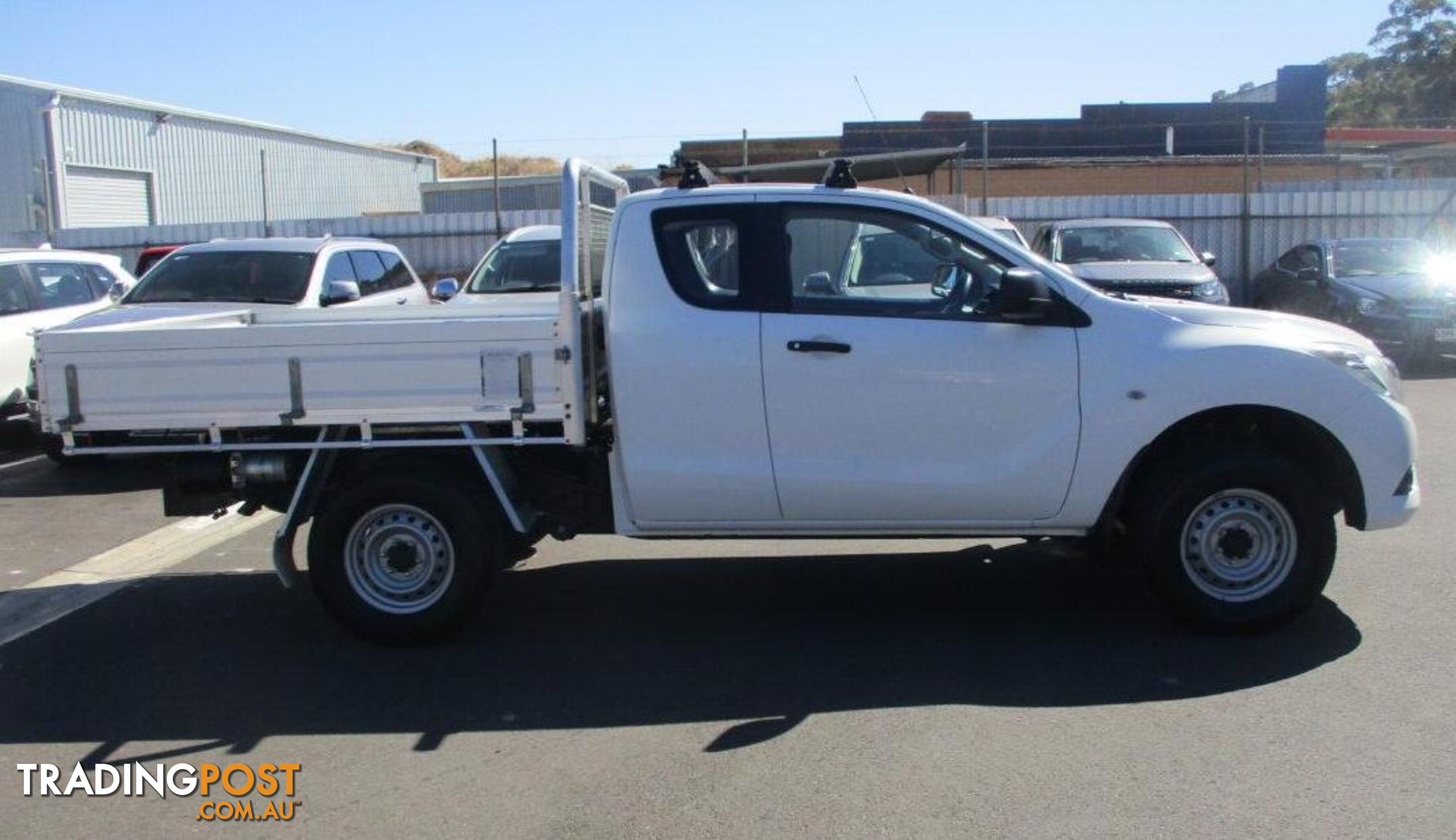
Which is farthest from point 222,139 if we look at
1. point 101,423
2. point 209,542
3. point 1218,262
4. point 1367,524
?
point 1367,524

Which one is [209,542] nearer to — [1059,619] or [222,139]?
[1059,619]

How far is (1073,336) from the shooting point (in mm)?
5746

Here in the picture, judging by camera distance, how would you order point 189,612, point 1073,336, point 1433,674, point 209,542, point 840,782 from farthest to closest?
point 209,542 → point 189,612 → point 1073,336 → point 1433,674 → point 840,782

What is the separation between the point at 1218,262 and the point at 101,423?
18.2m

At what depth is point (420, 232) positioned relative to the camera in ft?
67.2

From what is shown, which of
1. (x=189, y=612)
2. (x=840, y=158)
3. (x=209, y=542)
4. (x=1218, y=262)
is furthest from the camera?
(x=1218, y=262)

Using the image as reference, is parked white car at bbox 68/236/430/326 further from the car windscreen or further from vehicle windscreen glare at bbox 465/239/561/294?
vehicle windscreen glare at bbox 465/239/561/294

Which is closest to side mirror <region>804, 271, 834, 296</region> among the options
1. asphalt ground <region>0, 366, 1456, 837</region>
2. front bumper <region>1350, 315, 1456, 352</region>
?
asphalt ground <region>0, 366, 1456, 837</region>

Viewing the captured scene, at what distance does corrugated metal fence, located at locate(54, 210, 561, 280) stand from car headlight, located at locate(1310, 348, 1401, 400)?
15.3m

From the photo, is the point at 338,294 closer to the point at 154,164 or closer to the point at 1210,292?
the point at 1210,292

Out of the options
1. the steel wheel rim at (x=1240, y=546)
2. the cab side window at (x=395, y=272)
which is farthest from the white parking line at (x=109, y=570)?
the steel wheel rim at (x=1240, y=546)

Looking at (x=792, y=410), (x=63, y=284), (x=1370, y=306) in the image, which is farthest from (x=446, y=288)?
(x=1370, y=306)

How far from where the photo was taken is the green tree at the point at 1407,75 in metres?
57.3

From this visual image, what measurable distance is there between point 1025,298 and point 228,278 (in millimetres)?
7523
